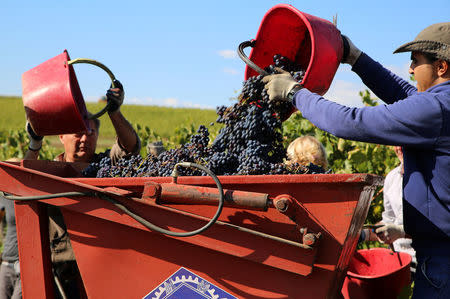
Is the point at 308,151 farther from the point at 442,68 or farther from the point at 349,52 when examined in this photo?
the point at 442,68

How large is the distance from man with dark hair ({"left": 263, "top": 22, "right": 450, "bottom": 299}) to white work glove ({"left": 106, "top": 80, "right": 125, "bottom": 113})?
108 cm

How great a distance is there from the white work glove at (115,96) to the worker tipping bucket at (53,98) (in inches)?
12.9

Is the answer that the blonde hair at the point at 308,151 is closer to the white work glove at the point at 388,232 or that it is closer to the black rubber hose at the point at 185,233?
the white work glove at the point at 388,232

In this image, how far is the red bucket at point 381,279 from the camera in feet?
8.76

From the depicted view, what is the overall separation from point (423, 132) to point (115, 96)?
5.50 feet

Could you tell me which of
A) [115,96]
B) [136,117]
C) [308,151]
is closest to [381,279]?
[308,151]

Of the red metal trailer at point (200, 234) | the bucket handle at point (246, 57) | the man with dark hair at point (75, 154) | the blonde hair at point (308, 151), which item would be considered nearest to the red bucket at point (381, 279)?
the red metal trailer at point (200, 234)

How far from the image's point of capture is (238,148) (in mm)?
2379

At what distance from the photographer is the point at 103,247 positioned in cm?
212

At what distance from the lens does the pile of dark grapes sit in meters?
2.26

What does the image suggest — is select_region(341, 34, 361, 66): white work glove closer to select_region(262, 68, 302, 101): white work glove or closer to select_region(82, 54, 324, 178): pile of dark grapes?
select_region(82, 54, 324, 178): pile of dark grapes

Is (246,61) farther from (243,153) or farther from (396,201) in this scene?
(396,201)

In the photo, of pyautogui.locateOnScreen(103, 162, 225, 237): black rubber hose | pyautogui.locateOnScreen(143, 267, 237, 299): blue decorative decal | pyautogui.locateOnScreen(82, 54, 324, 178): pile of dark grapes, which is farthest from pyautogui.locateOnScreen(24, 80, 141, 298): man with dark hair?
pyautogui.locateOnScreen(143, 267, 237, 299): blue decorative decal

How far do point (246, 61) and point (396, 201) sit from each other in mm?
2113
